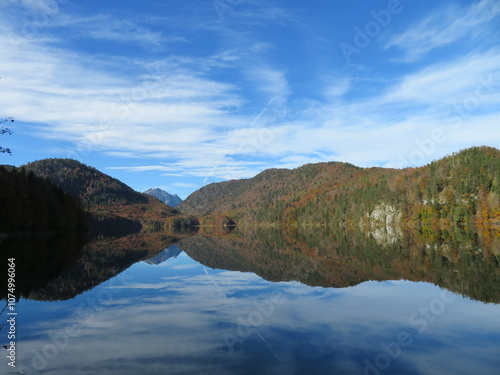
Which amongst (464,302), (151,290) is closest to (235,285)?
(151,290)

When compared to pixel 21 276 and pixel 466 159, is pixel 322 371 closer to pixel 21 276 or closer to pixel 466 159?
pixel 21 276

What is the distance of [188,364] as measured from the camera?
11.4m

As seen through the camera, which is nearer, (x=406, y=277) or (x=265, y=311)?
(x=265, y=311)

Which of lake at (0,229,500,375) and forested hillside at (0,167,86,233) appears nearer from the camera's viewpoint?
lake at (0,229,500,375)

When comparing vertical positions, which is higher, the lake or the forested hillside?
the forested hillside

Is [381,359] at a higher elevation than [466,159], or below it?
below

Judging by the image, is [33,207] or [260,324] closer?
[260,324]

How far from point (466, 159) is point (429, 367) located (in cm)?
19527

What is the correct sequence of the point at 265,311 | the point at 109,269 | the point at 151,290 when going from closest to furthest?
the point at 265,311
the point at 151,290
the point at 109,269

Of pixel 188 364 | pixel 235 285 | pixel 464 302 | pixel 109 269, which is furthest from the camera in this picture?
pixel 109 269

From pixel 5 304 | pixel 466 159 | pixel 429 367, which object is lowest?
pixel 429 367

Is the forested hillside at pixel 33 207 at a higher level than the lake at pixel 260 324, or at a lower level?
higher

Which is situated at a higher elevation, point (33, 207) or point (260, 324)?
point (33, 207)

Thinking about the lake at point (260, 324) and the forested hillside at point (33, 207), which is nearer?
the lake at point (260, 324)
